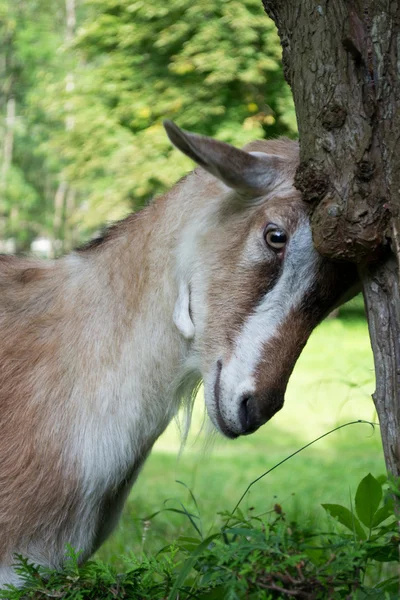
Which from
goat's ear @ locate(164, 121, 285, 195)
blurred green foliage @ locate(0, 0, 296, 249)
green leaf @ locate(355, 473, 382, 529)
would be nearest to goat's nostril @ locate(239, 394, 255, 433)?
green leaf @ locate(355, 473, 382, 529)

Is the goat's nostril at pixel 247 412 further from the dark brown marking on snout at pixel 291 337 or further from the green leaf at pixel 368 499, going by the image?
the green leaf at pixel 368 499

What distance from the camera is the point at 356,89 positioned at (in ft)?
8.29

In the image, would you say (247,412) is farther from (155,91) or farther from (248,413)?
(155,91)

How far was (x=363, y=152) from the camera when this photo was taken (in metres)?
2.51

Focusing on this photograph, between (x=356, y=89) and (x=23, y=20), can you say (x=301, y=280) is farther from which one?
(x=23, y=20)

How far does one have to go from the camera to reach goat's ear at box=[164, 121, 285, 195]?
2.71m

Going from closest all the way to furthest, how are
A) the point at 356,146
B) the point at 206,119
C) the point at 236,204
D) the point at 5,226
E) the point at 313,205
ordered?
the point at 356,146 → the point at 313,205 → the point at 236,204 → the point at 206,119 → the point at 5,226

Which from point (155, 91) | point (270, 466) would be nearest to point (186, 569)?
point (270, 466)

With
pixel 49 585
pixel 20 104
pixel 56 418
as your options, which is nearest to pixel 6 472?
pixel 56 418

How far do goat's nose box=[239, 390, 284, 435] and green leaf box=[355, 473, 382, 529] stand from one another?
23.3 inches

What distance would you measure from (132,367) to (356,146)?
1210 millimetres

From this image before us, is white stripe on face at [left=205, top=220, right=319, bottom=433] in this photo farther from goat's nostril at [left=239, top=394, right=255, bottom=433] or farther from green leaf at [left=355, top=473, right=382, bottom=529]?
green leaf at [left=355, top=473, right=382, bottom=529]

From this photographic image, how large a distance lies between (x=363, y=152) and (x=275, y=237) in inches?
22.2

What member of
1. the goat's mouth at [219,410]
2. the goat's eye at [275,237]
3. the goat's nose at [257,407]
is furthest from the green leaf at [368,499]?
the goat's eye at [275,237]
